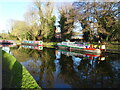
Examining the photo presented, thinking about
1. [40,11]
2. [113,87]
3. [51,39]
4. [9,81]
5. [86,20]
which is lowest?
[113,87]

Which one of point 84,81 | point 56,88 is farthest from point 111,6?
point 56,88

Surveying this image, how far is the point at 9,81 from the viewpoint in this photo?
566cm

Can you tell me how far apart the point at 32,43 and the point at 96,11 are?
21.8m

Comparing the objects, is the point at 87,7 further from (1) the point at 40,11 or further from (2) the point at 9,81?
(2) the point at 9,81

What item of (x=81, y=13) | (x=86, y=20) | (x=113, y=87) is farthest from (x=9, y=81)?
(x=86, y=20)

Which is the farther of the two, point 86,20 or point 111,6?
point 86,20

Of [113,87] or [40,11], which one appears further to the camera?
[40,11]

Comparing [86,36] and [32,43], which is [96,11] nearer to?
[86,36]

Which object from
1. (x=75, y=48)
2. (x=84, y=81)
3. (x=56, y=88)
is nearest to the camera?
(x=56, y=88)

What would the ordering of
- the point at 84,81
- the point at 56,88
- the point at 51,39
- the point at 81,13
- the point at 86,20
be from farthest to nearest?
the point at 51,39, the point at 86,20, the point at 81,13, the point at 84,81, the point at 56,88

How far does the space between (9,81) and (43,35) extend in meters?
32.3

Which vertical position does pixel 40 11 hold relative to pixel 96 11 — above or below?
above

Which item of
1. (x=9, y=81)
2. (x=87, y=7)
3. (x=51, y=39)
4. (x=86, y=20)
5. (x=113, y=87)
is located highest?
(x=87, y=7)

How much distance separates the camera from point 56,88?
6117 mm
